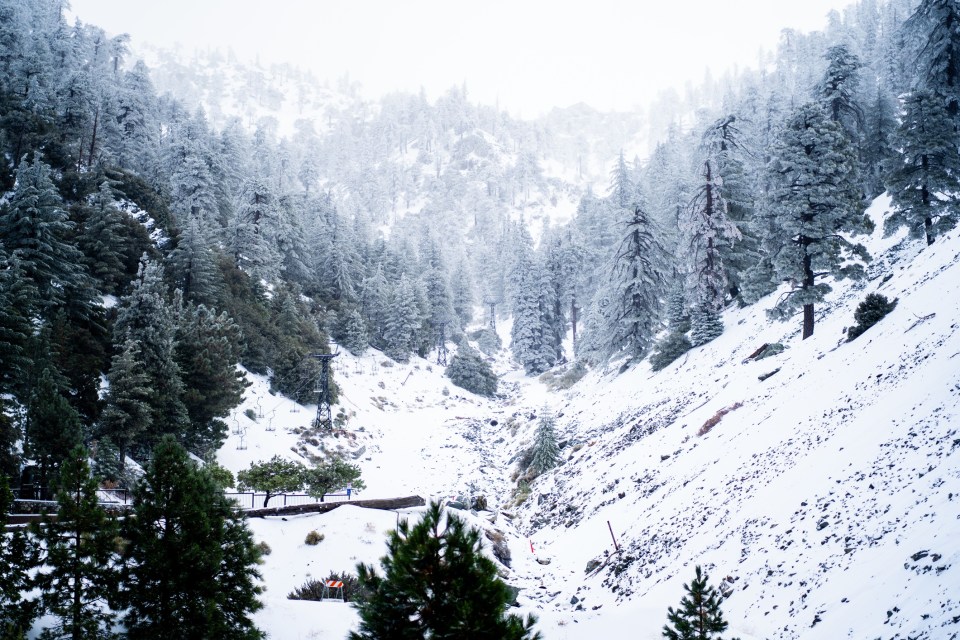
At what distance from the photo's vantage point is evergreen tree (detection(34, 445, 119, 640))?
29.1 feet

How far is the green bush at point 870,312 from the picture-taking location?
18.2 m

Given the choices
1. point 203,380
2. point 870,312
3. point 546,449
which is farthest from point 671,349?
point 203,380

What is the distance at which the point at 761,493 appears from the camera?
1377 cm

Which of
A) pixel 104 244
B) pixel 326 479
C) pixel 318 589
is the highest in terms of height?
pixel 104 244

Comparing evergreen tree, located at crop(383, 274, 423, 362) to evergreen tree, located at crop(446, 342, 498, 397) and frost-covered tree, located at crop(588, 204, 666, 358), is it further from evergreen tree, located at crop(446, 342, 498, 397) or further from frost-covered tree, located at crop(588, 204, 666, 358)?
frost-covered tree, located at crop(588, 204, 666, 358)

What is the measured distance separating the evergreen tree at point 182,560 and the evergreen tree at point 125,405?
1255 centimetres

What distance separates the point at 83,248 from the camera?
29.7 m

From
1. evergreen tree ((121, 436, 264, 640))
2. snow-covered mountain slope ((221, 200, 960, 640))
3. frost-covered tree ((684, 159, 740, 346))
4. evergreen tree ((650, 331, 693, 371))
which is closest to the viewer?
snow-covered mountain slope ((221, 200, 960, 640))

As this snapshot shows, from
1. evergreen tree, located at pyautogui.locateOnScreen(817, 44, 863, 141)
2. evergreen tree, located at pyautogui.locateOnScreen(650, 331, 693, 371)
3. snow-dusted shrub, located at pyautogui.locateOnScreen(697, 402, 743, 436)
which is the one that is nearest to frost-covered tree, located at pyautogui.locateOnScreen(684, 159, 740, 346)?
evergreen tree, located at pyautogui.locateOnScreen(650, 331, 693, 371)

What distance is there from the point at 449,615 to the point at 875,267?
1173 inches

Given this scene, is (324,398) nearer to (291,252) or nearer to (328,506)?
(328,506)

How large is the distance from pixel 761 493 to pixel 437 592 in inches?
450

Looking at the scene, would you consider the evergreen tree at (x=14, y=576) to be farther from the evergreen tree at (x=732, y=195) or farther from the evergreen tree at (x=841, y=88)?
the evergreen tree at (x=841, y=88)

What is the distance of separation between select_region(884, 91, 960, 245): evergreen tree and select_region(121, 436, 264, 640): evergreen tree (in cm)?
3076
